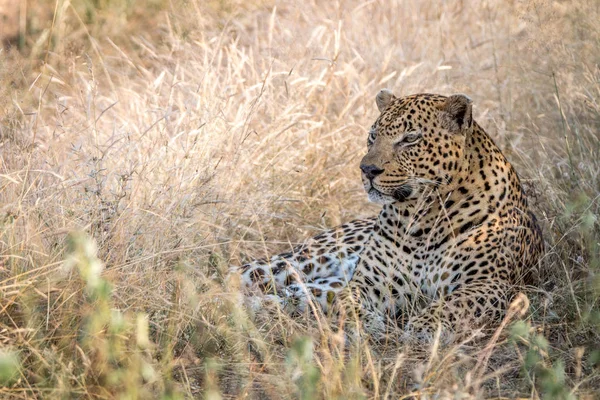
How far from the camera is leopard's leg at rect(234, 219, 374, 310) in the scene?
6559mm

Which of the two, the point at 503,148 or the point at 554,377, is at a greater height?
the point at 554,377

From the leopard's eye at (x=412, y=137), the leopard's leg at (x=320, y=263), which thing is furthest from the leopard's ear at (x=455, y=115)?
the leopard's leg at (x=320, y=263)

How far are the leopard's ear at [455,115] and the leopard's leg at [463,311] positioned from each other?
0.90 metres

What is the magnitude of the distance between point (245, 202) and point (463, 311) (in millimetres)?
1587

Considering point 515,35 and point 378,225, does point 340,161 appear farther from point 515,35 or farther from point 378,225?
point 515,35

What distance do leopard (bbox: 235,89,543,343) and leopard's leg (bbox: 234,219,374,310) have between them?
446 mm

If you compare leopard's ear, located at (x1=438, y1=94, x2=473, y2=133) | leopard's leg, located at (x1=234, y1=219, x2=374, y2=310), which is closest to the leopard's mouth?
leopard's ear, located at (x1=438, y1=94, x2=473, y2=133)

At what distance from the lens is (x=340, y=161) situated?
823cm

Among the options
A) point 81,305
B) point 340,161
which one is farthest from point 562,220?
point 81,305

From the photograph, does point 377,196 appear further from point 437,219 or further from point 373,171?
point 437,219

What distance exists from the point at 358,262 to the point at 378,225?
1.09ft

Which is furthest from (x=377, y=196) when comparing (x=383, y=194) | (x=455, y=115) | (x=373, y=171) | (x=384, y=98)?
(x=384, y=98)

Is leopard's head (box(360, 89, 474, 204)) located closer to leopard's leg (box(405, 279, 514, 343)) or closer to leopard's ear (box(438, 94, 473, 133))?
leopard's ear (box(438, 94, 473, 133))

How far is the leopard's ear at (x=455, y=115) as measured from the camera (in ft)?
19.0
